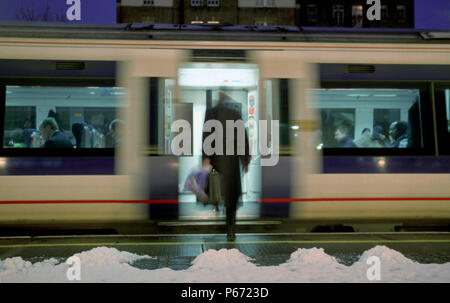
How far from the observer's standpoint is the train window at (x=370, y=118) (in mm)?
7262

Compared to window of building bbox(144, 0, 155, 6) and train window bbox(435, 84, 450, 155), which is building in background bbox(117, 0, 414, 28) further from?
train window bbox(435, 84, 450, 155)

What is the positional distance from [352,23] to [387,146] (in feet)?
116

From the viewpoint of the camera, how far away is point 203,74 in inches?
318

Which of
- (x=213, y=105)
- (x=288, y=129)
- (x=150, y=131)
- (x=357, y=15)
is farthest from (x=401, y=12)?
(x=150, y=131)

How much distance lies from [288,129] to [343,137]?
86cm

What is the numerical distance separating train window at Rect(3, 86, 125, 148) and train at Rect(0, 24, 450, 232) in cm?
1

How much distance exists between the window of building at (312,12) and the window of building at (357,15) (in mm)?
3226

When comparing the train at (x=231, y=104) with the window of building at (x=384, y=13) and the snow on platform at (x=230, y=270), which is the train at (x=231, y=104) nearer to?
the snow on platform at (x=230, y=270)

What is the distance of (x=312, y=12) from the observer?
130 feet

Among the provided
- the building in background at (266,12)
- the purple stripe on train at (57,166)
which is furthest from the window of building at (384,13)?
the purple stripe on train at (57,166)

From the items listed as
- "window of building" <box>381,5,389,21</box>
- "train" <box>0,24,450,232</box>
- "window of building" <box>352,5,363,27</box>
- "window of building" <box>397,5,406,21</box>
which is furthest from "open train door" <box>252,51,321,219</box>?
"window of building" <box>397,5,406,21</box>

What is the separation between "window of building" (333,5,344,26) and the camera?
3969 centimetres
